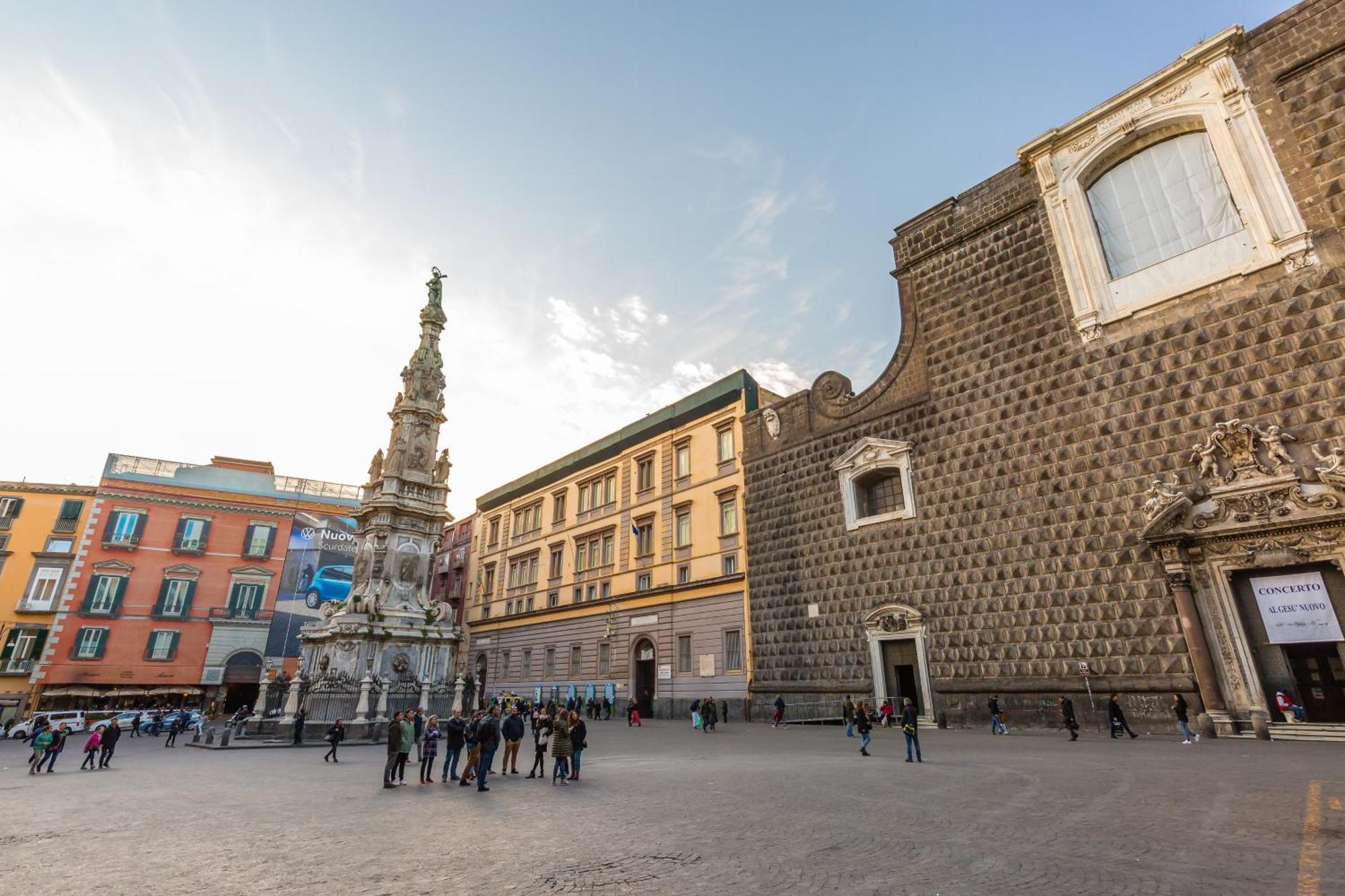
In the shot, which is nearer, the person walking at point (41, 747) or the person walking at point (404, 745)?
the person walking at point (404, 745)

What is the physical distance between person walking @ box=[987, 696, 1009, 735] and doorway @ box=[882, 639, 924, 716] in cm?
241

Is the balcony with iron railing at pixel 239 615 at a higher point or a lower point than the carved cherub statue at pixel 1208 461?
lower

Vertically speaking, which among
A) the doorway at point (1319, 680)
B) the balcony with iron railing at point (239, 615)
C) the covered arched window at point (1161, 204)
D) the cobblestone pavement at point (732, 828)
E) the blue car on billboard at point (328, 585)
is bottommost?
the cobblestone pavement at point (732, 828)

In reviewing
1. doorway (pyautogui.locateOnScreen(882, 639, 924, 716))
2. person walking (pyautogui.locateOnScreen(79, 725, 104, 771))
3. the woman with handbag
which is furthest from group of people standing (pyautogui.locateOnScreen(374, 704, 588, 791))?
doorway (pyautogui.locateOnScreen(882, 639, 924, 716))

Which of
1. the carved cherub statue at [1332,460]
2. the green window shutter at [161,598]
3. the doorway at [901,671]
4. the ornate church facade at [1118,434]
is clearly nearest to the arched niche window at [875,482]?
the ornate church facade at [1118,434]

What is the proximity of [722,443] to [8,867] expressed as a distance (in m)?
25.4

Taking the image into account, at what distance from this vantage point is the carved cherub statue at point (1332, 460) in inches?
531

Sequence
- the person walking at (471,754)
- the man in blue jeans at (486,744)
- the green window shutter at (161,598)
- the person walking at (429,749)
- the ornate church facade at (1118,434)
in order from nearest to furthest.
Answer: the man in blue jeans at (486,744)
the person walking at (471,754)
the person walking at (429,749)
the ornate church facade at (1118,434)
the green window shutter at (161,598)

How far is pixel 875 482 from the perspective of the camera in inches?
902

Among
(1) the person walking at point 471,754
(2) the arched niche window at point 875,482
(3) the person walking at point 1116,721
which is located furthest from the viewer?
(2) the arched niche window at point 875,482

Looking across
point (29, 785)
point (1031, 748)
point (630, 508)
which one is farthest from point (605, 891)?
point (630, 508)

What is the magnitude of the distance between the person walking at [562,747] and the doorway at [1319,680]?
51.7 ft

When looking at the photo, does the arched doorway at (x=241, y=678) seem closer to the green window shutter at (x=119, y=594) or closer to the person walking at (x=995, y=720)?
the green window shutter at (x=119, y=594)

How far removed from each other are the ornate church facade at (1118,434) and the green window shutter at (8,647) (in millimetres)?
38704
